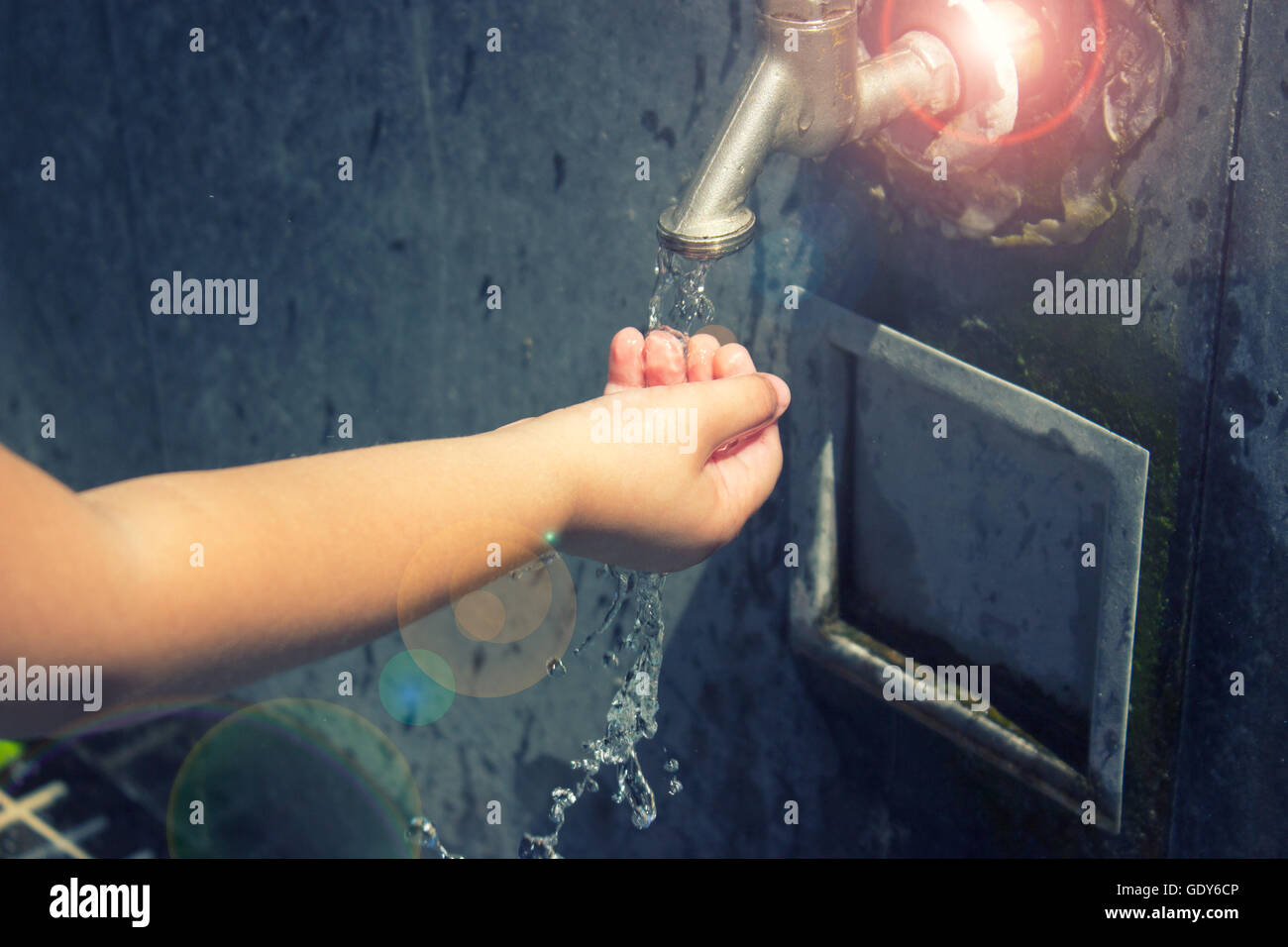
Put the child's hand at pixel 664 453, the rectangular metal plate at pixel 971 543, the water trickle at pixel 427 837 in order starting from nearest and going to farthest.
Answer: the child's hand at pixel 664 453
the rectangular metal plate at pixel 971 543
the water trickle at pixel 427 837

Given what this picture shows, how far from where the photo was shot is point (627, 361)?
139 cm

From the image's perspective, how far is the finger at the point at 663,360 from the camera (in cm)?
138

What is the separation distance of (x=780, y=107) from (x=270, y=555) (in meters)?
0.64

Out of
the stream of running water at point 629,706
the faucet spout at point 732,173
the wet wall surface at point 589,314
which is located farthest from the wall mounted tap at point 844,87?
the stream of running water at point 629,706

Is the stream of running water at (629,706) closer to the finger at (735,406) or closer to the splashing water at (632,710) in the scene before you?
the splashing water at (632,710)

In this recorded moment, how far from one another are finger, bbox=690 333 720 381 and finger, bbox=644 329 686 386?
1 centimetres

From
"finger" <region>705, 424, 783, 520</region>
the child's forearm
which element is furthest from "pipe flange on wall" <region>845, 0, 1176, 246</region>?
the child's forearm

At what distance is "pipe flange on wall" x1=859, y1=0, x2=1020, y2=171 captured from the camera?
120 cm

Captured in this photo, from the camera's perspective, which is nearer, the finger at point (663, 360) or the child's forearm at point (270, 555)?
the child's forearm at point (270, 555)

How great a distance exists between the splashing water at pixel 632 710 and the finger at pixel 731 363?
9.6 inches

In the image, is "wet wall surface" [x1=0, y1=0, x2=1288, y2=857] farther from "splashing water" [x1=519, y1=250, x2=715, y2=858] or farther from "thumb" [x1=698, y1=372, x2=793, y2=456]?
"thumb" [x1=698, y1=372, x2=793, y2=456]

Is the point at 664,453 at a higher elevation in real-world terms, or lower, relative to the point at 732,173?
lower

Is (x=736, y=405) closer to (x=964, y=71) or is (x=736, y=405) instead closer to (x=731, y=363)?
(x=731, y=363)

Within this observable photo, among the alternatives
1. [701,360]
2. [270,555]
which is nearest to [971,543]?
[701,360]
